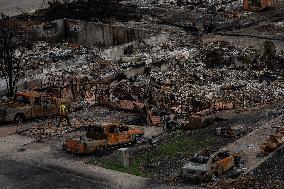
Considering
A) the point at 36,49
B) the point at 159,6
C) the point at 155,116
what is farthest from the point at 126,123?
the point at 159,6

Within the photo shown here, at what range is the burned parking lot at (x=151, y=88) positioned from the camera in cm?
2595

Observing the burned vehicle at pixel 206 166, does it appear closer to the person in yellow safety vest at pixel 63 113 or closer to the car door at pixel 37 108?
the person in yellow safety vest at pixel 63 113

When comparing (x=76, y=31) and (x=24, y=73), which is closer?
(x=24, y=73)

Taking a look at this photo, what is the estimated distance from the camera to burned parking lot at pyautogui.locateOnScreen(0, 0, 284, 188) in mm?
25953

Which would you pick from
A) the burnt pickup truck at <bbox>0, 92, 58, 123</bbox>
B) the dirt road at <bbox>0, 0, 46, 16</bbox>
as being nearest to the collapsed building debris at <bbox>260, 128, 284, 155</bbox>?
the burnt pickup truck at <bbox>0, 92, 58, 123</bbox>

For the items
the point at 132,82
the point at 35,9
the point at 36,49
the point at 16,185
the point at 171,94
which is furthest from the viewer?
the point at 35,9

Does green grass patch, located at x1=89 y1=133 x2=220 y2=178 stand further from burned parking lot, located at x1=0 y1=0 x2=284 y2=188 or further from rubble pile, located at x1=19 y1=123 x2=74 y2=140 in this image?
rubble pile, located at x1=19 y1=123 x2=74 y2=140

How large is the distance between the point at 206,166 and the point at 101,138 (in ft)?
17.1

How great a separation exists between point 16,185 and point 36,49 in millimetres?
18187

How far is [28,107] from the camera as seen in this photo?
1213 inches

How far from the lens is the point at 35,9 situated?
50.5m

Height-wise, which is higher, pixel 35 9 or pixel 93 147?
pixel 35 9

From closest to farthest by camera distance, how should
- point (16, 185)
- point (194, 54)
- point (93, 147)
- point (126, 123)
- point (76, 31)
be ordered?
point (16, 185) → point (93, 147) → point (126, 123) → point (194, 54) → point (76, 31)

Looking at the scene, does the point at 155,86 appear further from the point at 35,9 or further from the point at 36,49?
the point at 35,9
